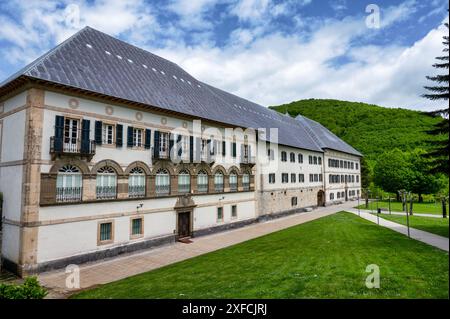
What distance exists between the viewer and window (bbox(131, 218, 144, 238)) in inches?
818

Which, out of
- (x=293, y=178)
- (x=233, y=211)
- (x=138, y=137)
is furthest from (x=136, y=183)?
(x=293, y=178)

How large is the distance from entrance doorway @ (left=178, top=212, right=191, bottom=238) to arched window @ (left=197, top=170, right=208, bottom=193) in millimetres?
2624

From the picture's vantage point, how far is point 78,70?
19.0 metres

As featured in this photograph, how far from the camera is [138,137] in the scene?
70.6ft

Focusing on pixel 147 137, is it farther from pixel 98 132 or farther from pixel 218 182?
pixel 218 182

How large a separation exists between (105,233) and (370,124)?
329 feet

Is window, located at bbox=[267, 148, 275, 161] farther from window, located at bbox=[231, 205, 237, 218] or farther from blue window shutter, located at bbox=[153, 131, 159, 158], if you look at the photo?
blue window shutter, located at bbox=[153, 131, 159, 158]

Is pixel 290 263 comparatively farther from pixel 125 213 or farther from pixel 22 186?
pixel 22 186

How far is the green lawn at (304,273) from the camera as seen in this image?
9625mm

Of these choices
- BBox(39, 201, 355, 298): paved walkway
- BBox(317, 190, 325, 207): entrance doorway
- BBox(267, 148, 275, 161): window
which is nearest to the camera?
BBox(39, 201, 355, 298): paved walkway

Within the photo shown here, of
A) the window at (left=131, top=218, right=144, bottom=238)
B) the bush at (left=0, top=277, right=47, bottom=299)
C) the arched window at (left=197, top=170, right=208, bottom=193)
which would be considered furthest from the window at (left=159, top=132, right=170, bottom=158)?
the bush at (left=0, top=277, right=47, bottom=299)

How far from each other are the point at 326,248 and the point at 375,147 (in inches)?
3017
